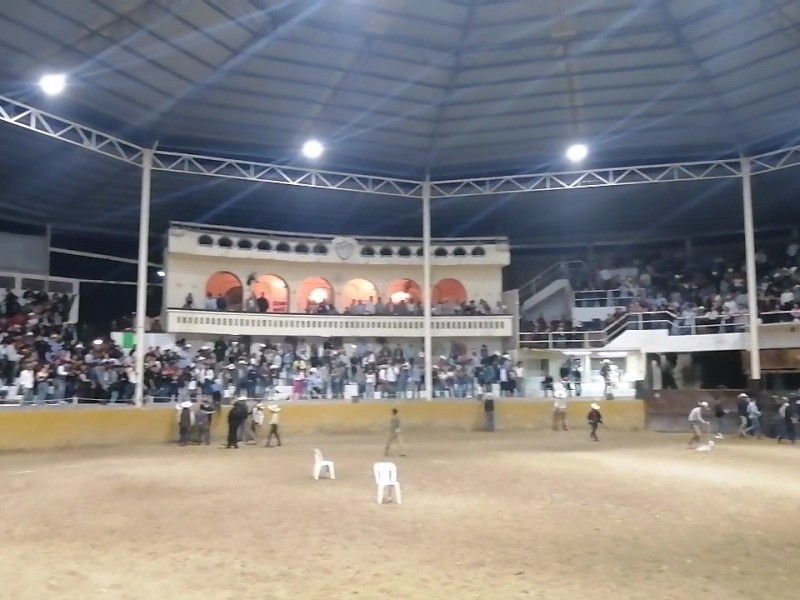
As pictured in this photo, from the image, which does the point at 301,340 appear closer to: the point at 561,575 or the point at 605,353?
the point at 605,353

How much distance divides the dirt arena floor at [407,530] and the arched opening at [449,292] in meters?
18.8

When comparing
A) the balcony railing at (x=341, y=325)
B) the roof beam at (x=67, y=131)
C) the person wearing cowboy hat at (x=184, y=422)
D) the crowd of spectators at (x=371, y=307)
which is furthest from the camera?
the crowd of spectators at (x=371, y=307)

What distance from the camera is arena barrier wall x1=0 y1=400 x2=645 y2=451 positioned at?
20.3 m

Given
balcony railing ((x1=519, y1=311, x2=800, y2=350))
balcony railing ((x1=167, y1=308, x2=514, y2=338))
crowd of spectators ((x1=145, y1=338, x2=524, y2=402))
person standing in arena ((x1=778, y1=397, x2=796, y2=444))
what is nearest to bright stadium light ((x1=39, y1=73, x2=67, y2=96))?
crowd of spectators ((x1=145, y1=338, x2=524, y2=402))

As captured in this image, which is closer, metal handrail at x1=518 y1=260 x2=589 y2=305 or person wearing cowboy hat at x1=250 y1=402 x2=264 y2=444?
person wearing cowboy hat at x1=250 y1=402 x2=264 y2=444

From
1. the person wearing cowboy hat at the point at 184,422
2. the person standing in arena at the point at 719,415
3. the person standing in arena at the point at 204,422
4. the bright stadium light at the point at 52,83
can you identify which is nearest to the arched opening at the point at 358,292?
the person standing in arena at the point at 204,422

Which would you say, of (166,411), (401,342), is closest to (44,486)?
(166,411)

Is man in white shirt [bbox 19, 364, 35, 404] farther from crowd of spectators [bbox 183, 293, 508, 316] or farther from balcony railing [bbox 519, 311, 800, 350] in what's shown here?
balcony railing [bbox 519, 311, 800, 350]

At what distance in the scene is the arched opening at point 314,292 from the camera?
3416 centimetres

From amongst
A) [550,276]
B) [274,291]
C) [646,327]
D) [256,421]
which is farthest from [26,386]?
[550,276]

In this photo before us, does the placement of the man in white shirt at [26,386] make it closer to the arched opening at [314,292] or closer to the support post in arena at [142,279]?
the support post in arena at [142,279]

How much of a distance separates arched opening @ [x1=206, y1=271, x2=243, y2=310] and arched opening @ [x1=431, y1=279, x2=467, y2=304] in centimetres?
955

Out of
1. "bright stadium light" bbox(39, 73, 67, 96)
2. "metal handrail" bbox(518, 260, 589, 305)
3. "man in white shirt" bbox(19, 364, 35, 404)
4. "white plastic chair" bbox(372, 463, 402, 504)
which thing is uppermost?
"bright stadium light" bbox(39, 73, 67, 96)

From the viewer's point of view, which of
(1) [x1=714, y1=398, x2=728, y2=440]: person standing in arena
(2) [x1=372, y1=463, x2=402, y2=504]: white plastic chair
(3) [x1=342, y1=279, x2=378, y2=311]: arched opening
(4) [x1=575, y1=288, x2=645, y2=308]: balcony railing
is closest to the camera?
(2) [x1=372, y1=463, x2=402, y2=504]: white plastic chair
